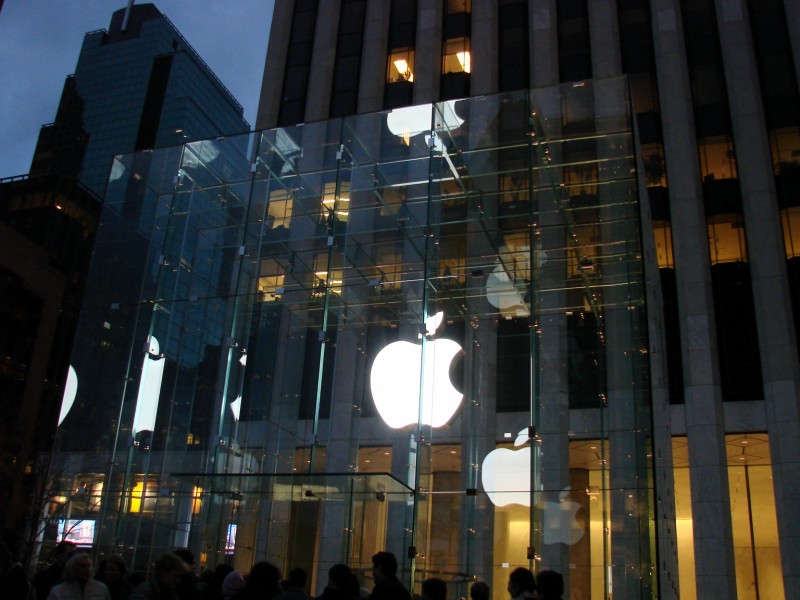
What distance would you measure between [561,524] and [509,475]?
1.29 meters

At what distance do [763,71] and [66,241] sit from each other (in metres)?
67.7

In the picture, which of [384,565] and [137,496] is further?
[137,496]

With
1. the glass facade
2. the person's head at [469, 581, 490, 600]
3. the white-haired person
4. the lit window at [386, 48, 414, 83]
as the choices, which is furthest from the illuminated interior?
the white-haired person

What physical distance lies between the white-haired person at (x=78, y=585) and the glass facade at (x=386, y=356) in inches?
305

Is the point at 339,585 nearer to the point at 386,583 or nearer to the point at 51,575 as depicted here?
the point at 386,583

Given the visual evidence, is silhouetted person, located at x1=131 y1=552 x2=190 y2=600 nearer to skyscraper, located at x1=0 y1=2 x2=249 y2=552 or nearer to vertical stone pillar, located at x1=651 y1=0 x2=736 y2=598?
skyscraper, located at x1=0 y1=2 x2=249 y2=552

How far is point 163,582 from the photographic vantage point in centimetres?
633

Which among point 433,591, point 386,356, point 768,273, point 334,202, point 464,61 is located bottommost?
point 433,591

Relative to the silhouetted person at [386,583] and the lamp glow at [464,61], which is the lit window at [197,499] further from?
the lamp glow at [464,61]

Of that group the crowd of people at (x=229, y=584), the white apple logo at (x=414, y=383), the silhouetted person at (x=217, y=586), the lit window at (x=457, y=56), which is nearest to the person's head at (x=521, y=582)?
the crowd of people at (x=229, y=584)

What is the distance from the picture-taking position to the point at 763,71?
3275 centimetres

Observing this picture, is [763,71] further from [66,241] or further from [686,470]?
[66,241]

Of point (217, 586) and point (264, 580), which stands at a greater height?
point (264, 580)

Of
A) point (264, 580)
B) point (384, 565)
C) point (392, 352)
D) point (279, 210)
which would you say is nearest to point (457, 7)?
point (279, 210)
